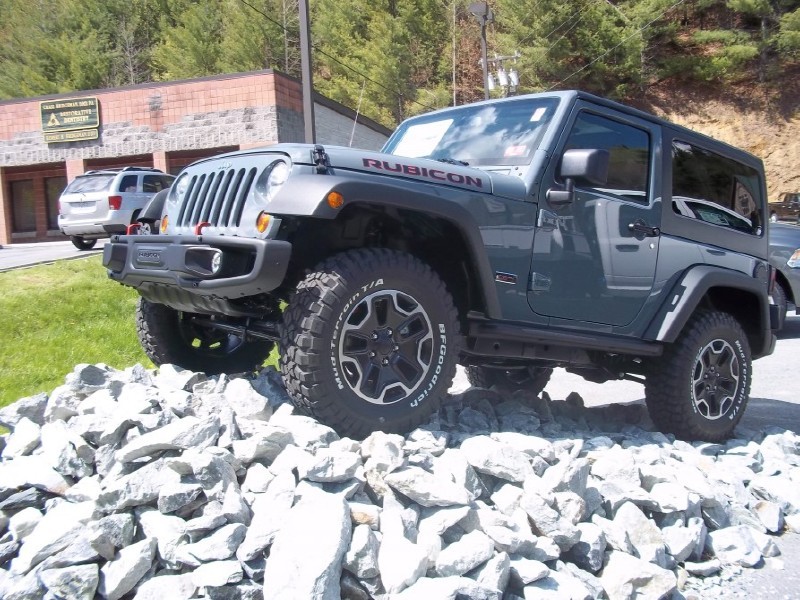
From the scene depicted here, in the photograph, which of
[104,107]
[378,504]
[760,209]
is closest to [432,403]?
[378,504]

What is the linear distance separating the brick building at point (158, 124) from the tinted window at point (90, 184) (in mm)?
5230

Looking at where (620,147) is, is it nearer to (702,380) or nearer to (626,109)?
(626,109)

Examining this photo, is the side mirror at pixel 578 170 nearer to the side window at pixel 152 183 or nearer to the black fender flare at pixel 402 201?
the black fender flare at pixel 402 201

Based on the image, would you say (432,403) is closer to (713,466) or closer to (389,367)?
(389,367)

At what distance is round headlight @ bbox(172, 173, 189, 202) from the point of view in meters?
4.39

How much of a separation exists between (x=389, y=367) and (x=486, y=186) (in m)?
1.07

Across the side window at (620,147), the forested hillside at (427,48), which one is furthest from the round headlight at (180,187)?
the forested hillside at (427,48)

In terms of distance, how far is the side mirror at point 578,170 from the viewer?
13.2 feet

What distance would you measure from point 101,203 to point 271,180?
14.1 m

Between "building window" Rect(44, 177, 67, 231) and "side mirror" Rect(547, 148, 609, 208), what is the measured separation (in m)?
25.9

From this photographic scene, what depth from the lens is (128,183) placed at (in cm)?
1702

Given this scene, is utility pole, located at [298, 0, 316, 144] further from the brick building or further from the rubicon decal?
the rubicon decal

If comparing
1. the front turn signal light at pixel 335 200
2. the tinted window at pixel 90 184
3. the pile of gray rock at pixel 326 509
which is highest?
the tinted window at pixel 90 184

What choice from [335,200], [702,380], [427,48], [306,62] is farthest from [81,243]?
[427,48]
